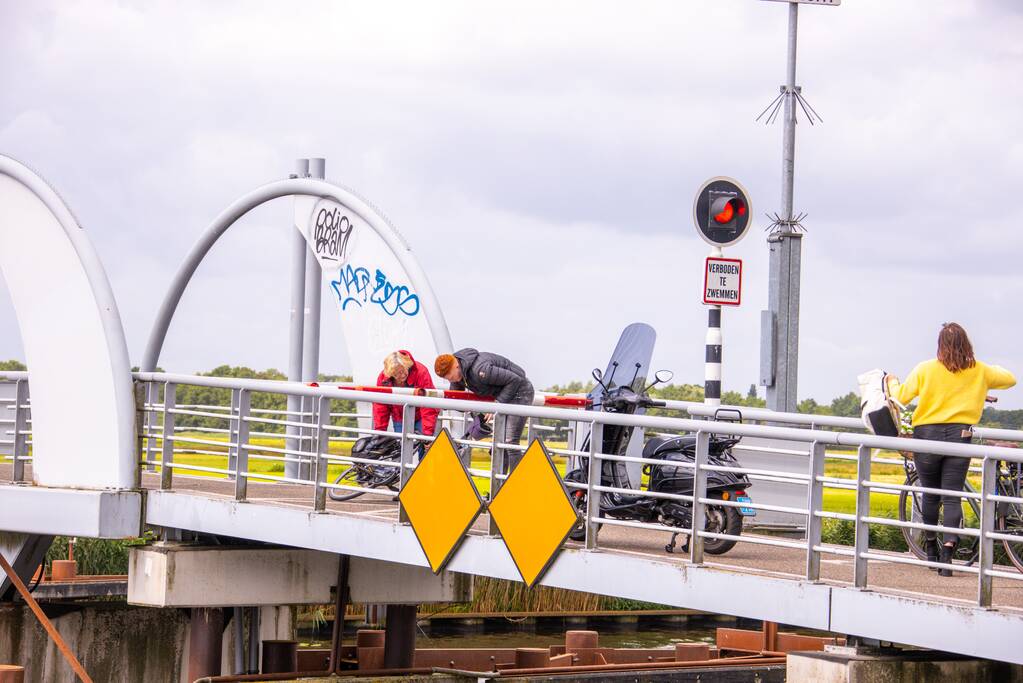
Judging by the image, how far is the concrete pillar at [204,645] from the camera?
1454 centimetres

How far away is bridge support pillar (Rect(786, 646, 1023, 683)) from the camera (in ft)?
27.9

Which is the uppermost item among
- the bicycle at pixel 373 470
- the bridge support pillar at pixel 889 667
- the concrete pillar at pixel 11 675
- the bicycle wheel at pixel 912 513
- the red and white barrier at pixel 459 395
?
the red and white barrier at pixel 459 395

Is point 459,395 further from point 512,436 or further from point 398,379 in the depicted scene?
point 512,436

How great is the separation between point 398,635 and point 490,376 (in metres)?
4.82

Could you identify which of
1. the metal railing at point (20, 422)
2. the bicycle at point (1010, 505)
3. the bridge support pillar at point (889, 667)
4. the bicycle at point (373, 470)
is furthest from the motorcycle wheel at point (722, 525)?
the metal railing at point (20, 422)

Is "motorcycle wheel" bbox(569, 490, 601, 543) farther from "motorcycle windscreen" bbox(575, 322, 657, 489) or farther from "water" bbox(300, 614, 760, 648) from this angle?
"water" bbox(300, 614, 760, 648)

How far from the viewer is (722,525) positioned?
1063 centimetres

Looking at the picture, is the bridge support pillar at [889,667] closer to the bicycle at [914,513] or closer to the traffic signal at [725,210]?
the bicycle at [914,513]

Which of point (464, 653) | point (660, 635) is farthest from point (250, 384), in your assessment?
point (660, 635)

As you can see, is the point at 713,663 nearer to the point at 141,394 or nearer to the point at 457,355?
the point at 457,355

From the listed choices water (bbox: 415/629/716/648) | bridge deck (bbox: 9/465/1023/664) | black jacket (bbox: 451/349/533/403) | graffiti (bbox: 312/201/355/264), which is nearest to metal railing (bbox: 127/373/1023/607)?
bridge deck (bbox: 9/465/1023/664)

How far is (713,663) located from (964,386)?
217 inches

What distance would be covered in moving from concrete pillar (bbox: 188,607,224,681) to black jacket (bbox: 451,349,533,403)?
382cm

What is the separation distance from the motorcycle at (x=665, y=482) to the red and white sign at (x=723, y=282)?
3524mm
